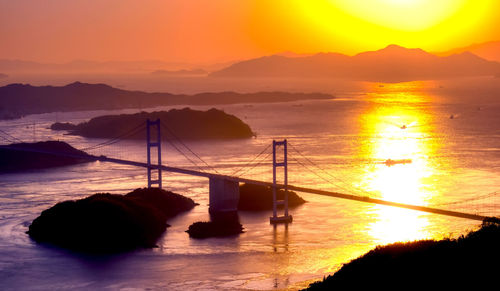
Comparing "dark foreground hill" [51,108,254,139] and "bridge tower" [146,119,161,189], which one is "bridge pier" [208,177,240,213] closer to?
"bridge tower" [146,119,161,189]

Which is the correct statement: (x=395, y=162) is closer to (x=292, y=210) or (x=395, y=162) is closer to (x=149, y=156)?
(x=149, y=156)

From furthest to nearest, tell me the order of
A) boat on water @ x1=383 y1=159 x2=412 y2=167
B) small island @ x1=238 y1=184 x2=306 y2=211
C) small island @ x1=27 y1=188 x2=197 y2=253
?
boat on water @ x1=383 y1=159 x2=412 y2=167 < small island @ x1=238 y1=184 x2=306 y2=211 < small island @ x1=27 y1=188 x2=197 y2=253

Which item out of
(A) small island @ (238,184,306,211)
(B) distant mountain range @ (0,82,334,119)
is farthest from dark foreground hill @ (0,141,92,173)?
(B) distant mountain range @ (0,82,334,119)

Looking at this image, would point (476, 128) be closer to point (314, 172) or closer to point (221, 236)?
point (314, 172)

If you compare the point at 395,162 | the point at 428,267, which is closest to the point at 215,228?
the point at 428,267

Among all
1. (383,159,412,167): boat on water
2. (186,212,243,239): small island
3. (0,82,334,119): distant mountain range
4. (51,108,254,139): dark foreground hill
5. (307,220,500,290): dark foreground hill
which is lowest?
(186,212,243,239): small island

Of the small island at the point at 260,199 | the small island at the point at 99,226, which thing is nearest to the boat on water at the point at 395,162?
the small island at the point at 260,199

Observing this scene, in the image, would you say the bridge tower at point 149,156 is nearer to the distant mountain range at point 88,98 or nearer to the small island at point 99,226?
the small island at point 99,226
